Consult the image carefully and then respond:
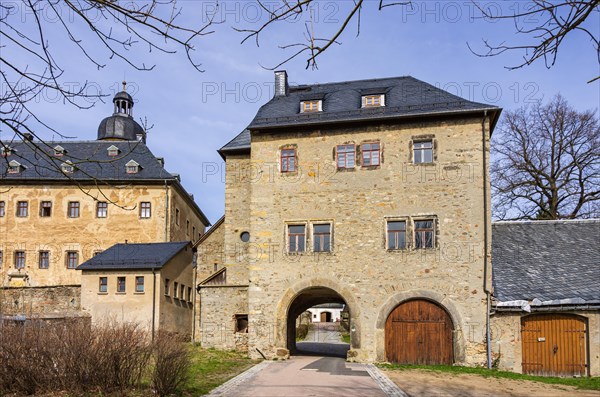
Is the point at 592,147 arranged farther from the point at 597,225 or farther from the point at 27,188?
the point at 27,188

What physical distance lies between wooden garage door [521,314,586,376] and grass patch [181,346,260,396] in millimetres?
8974

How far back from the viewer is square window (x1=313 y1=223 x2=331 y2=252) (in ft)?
73.4

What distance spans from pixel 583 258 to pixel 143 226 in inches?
970

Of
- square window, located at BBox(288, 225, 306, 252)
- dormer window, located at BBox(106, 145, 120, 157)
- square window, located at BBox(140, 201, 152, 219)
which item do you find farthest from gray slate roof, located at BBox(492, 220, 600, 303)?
dormer window, located at BBox(106, 145, 120, 157)

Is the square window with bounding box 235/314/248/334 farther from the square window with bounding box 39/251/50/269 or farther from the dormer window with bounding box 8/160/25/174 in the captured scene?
Result: the dormer window with bounding box 8/160/25/174

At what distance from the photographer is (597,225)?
23.8 m

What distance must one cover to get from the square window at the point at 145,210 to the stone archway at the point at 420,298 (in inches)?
796

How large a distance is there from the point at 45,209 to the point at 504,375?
29.2m

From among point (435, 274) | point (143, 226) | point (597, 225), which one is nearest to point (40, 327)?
point (435, 274)

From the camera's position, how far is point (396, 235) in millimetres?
21766

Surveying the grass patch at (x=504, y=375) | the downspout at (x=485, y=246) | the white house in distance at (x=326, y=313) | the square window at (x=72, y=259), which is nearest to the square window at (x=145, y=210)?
the square window at (x=72, y=259)

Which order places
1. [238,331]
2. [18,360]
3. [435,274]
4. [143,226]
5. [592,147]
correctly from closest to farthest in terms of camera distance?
1. [18,360]
2. [435,274]
3. [238,331]
4. [592,147]
5. [143,226]

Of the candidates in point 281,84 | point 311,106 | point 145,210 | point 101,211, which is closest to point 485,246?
point 311,106

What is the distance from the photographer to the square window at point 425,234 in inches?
843
